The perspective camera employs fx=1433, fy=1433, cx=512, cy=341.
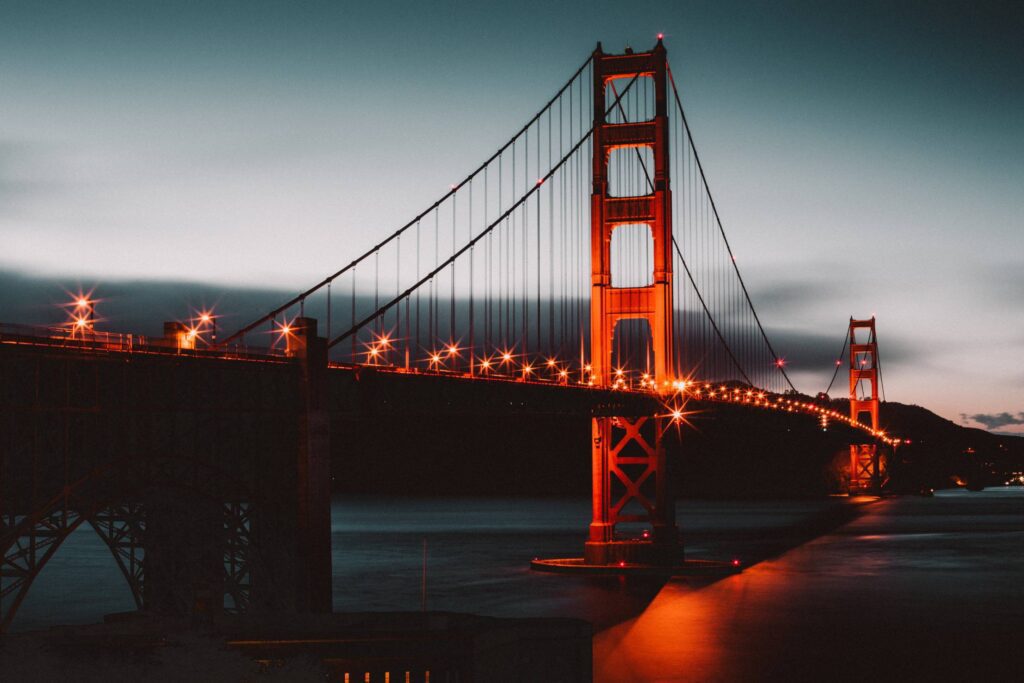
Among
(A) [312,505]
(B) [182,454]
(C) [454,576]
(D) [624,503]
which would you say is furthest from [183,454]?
(C) [454,576]

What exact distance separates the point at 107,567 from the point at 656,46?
209 feet

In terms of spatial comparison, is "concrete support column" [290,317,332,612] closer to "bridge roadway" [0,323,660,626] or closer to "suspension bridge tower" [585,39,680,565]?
"bridge roadway" [0,323,660,626]

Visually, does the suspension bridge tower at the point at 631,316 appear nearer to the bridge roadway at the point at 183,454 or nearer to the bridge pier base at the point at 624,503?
the bridge pier base at the point at 624,503

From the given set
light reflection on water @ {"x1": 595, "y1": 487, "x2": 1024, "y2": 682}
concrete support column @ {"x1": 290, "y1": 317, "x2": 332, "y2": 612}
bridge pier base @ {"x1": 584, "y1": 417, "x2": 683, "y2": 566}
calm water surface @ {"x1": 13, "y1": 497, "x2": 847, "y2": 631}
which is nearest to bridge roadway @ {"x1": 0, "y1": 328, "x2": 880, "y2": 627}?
concrete support column @ {"x1": 290, "y1": 317, "x2": 332, "y2": 612}

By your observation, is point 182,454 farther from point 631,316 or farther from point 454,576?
point 454,576

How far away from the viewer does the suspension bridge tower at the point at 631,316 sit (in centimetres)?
7144

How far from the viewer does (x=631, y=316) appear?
73375 mm

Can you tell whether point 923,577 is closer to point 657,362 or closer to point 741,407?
point 741,407

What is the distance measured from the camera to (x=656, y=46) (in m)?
78.1

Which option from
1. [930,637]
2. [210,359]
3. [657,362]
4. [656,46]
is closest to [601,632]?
[930,637]

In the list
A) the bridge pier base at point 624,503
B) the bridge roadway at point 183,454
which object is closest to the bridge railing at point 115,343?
the bridge roadway at point 183,454

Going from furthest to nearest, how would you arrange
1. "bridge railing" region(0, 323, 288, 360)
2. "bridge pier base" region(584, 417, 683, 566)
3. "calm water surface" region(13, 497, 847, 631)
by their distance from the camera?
"bridge pier base" region(584, 417, 683, 566)
"calm water surface" region(13, 497, 847, 631)
"bridge railing" region(0, 323, 288, 360)

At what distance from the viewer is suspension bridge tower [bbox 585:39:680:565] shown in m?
71.4

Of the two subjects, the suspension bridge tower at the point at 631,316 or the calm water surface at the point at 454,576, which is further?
the suspension bridge tower at the point at 631,316
